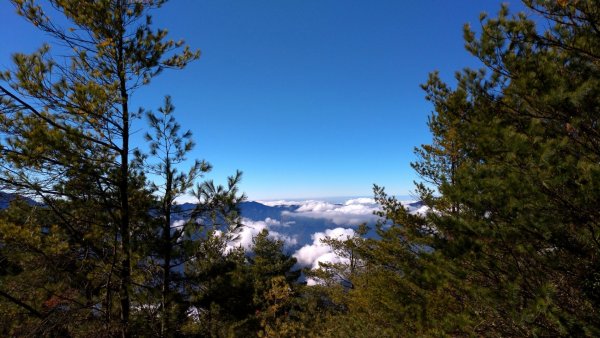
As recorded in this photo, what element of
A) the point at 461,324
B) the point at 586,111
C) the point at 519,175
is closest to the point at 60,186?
the point at 461,324

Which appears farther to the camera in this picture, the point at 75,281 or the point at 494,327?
the point at 75,281

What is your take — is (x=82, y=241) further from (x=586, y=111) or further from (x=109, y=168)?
(x=586, y=111)

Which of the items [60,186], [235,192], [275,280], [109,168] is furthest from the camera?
[275,280]

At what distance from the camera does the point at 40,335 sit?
15.3ft

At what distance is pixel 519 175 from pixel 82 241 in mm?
7697

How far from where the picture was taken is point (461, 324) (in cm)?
471

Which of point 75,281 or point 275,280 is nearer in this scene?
point 75,281

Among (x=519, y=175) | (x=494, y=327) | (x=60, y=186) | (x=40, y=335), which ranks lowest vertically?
(x=494, y=327)

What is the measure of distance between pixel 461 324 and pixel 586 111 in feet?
13.3

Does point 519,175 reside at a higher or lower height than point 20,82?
lower

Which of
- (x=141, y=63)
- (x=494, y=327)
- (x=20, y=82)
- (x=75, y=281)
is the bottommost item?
(x=494, y=327)

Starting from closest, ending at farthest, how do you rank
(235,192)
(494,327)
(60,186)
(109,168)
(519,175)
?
(519,175), (494,327), (60,186), (109,168), (235,192)

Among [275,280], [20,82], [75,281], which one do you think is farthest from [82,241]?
[275,280]

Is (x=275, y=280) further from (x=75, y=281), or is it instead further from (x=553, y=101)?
(x=553, y=101)
